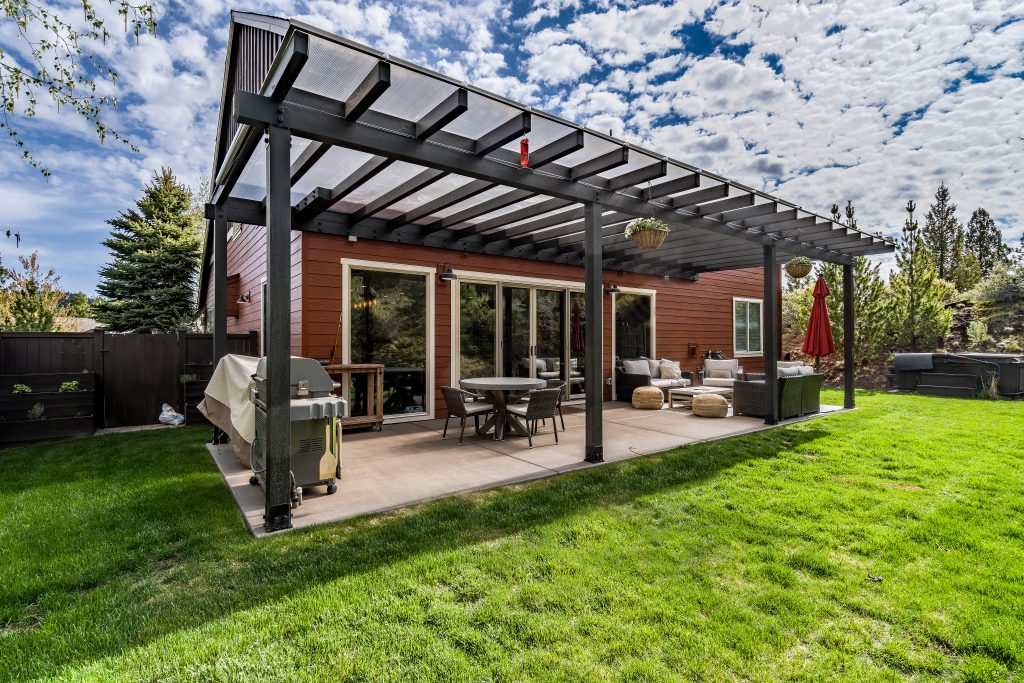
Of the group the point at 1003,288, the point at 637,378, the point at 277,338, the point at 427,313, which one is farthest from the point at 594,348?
the point at 1003,288

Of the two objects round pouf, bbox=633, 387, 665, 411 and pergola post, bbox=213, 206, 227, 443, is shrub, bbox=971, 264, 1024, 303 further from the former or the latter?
pergola post, bbox=213, 206, 227, 443

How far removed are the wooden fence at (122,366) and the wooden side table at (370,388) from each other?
7.92ft

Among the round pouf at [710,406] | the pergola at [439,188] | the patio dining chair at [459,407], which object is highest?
the pergola at [439,188]

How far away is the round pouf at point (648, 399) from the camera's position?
26.8ft

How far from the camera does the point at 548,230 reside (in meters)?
6.95

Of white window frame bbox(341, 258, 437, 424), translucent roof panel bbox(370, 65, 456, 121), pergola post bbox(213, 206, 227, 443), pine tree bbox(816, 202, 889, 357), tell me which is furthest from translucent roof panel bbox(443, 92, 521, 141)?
pine tree bbox(816, 202, 889, 357)

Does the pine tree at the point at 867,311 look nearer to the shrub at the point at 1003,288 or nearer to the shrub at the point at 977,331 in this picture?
the shrub at the point at 977,331

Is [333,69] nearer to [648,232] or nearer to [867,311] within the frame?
[648,232]

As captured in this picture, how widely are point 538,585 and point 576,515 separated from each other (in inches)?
38.4

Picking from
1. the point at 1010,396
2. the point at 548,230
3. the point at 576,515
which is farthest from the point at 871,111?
the point at 576,515

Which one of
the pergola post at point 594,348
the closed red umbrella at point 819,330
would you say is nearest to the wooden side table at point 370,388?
the pergola post at point 594,348

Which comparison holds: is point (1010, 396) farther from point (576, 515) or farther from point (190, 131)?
point (190, 131)

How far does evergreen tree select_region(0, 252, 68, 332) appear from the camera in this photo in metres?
7.06

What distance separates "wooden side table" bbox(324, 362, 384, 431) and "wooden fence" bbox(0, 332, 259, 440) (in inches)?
95.0
